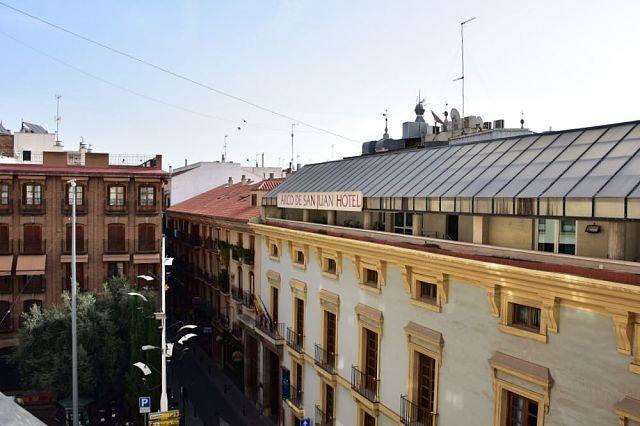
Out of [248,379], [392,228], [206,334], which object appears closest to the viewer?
[392,228]

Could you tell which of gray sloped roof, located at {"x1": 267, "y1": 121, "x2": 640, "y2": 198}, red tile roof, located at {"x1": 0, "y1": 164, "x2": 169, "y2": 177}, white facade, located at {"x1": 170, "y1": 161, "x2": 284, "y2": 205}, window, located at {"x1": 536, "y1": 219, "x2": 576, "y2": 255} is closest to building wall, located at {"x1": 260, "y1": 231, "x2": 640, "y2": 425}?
window, located at {"x1": 536, "y1": 219, "x2": 576, "y2": 255}

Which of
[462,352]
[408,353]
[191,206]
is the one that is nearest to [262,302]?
[408,353]

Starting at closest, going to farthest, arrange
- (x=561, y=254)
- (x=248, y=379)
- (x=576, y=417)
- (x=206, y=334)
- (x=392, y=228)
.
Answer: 1. (x=576, y=417)
2. (x=561, y=254)
3. (x=392, y=228)
4. (x=248, y=379)
5. (x=206, y=334)

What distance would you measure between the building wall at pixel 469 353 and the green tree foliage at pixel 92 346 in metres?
9.76

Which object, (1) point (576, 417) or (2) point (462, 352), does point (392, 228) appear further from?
(1) point (576, 417)

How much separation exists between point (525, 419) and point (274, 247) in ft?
62.9

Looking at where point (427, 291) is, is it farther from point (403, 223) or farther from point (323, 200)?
point (323, 200)

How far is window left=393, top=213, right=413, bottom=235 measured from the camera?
2116cm

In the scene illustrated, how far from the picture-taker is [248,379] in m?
35.9

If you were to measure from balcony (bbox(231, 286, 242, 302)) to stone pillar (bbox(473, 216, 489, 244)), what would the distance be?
2283 cm

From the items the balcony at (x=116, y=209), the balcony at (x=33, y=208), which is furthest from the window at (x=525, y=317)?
the balcony at (x=33, y=208)

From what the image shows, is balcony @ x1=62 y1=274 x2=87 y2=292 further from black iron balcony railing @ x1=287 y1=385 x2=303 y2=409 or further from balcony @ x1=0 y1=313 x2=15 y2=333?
black iron balcony railing @ x1=287 y1=385 x2=303 y2=409

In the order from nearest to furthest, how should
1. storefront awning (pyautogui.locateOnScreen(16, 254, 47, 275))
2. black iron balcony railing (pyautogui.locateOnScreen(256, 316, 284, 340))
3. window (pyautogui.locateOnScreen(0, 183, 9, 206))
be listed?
black iron balcony railing (pyautogui.locateOnScreen(256, 316, 284, 340)) < storefront awning (pyautogui.locateOnScreen(16, 254, 47, 275)) < window (pyautogui.locateOnScreen(0, 183, 9, 206))

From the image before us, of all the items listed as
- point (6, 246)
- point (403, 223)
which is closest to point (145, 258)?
point (6, 246)
